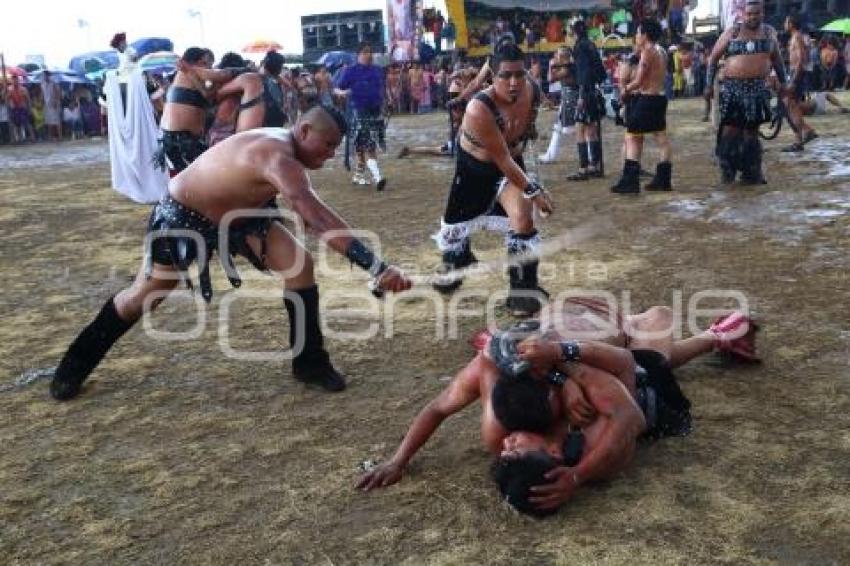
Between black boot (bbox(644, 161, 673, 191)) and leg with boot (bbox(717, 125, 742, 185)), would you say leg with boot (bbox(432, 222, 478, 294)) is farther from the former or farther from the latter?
leg with boot (bbox(717, 125, 742, 185))

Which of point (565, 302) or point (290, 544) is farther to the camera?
point (565, 302)

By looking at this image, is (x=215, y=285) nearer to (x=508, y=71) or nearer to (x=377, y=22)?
(x=508, y=71)

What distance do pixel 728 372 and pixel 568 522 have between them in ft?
Result: 5.10

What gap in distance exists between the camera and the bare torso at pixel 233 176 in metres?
3.76

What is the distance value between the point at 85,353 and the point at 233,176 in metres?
1.18

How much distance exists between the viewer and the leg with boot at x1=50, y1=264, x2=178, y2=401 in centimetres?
411

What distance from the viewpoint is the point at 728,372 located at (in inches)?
155

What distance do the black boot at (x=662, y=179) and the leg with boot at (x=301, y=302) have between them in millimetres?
5489

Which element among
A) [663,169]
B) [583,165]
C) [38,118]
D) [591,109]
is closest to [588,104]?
[591,109]

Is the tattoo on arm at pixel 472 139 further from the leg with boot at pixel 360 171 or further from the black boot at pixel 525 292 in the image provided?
the leg with boot at pixel 360 171

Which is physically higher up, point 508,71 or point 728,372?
point 508,71

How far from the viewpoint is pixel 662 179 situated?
28.5 feet

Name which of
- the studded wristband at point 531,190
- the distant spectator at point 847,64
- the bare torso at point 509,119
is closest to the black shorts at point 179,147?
the bare torso at point 509,119

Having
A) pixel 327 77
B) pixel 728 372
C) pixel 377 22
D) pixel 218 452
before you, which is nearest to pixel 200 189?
pixel 218 452
